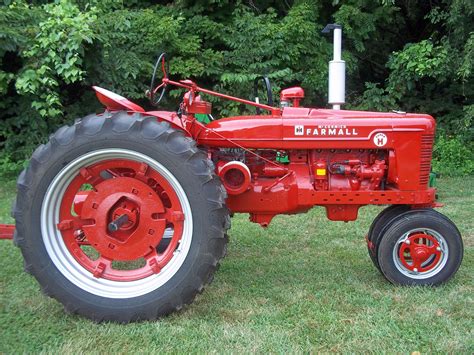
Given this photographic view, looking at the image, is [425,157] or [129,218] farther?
[425,157]

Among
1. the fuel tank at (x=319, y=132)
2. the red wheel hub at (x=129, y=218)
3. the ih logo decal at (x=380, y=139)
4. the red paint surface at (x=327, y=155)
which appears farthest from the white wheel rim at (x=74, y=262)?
the ih logo decal at (x=380, y=139)

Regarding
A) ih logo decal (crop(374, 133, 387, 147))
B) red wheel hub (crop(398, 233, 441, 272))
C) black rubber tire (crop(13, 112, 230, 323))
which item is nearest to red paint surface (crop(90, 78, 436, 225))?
ih logo decal (crop(374, 133, 387, 147))

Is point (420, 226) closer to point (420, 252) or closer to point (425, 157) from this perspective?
point (420, 252)

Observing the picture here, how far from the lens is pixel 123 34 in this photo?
7488mm

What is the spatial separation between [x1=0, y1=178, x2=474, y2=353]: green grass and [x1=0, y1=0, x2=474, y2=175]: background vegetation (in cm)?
350

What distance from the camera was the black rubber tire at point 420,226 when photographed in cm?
337

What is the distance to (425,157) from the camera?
3.46 m

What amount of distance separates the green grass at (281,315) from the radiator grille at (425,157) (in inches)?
29.0

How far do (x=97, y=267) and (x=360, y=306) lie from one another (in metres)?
1.64

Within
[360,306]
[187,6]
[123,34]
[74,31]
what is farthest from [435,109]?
[360,306]

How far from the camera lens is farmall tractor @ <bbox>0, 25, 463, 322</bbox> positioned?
2910mm

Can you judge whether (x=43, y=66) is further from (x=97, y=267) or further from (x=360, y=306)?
(x=360, y=306)

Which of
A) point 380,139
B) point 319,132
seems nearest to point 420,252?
point 380,139

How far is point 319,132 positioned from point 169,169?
107 cm
